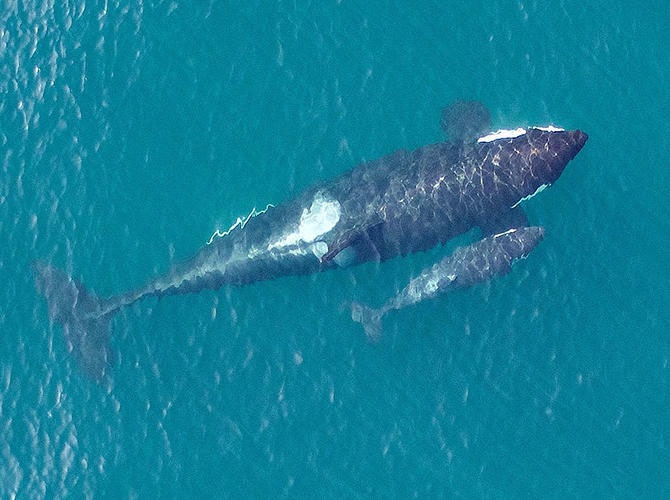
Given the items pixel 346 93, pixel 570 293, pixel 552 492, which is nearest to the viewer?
pixel 552 492

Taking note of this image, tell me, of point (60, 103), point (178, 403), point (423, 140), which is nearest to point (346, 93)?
point (423, 140)

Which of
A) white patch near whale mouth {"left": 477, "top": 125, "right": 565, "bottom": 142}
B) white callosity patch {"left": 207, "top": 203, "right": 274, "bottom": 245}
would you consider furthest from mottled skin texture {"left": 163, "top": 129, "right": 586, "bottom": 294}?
white callosity patch {"left": 207, "top": 203, "right": 274, "bottom": 245}

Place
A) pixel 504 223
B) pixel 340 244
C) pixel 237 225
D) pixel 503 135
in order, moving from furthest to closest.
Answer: pixel 237 225
pixel 503 135
pixel 504 223
pixel 340 244

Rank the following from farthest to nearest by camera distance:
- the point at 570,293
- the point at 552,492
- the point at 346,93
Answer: the point at 346,93
the point at 570,293
the point at 552,492

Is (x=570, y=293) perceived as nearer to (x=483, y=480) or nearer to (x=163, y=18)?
(x=483, y=480)

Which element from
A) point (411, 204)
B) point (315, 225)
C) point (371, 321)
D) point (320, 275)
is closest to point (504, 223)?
point (411, 204)

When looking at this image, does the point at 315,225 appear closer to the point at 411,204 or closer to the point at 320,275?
the point at 320,275

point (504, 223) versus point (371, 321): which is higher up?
point (504, 223)
